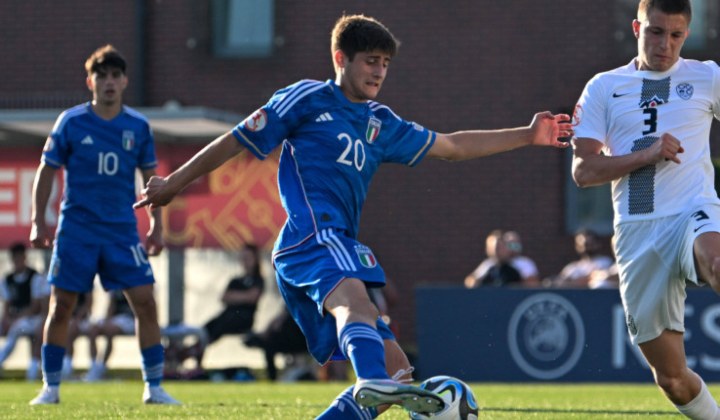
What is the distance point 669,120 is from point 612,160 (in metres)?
0.36

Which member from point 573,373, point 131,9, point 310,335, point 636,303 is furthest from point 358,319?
point 131,9

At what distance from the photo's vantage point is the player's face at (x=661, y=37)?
22.1 feet

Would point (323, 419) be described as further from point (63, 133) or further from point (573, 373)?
point (573, 373)

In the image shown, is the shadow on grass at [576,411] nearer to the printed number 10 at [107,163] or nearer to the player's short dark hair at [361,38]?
the printed number 10 at [107,163]

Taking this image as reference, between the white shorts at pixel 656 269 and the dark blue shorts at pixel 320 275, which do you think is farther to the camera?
the white shorts at pixel 656 269

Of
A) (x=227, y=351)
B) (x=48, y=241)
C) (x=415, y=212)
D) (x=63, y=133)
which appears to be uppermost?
(x=63, y=133)

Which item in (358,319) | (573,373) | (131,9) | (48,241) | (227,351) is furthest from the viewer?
(131,9)

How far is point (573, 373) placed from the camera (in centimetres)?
1564

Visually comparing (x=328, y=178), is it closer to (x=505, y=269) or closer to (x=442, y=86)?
(x=505, y=269)

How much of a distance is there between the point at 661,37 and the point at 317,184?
1.81m

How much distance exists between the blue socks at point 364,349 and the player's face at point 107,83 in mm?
4766

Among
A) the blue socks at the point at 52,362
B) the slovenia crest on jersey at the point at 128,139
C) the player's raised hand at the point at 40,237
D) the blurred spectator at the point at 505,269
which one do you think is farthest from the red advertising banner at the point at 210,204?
the player's raised hand at the point at 40,237

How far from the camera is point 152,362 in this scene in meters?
10.2

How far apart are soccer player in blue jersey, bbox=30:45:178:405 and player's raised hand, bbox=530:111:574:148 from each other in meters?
3.83
